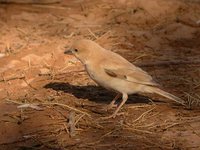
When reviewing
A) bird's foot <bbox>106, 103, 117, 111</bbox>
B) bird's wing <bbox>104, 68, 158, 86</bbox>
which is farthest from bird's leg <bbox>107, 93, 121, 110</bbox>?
bird's wing <bbox>104, 68, 158, 86</bbox>

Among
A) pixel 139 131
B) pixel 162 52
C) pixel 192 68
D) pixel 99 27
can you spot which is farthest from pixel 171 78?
pixel 99 27

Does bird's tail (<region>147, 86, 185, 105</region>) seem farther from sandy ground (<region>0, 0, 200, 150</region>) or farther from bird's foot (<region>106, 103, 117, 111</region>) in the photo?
bird's foot (<region>106, 103, 117, 111</region>)

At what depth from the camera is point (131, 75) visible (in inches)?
286

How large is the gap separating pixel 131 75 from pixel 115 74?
235 mm

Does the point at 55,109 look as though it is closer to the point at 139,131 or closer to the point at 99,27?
the point at 139,131

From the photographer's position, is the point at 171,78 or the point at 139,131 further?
the point at 171,78

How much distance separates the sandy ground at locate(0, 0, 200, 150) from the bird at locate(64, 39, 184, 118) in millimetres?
255

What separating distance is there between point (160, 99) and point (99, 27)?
3.40 metres

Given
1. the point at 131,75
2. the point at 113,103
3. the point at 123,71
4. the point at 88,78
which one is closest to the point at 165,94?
the point at 131,75

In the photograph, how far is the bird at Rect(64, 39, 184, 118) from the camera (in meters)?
7.19

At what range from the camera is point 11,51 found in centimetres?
959

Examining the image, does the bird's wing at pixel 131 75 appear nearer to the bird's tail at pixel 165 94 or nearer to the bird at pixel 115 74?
the bird at pixel 115 74

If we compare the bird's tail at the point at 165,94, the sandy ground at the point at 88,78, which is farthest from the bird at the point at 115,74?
the sandy ground at the point at 88,78

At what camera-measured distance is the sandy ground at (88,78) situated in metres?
6.47
